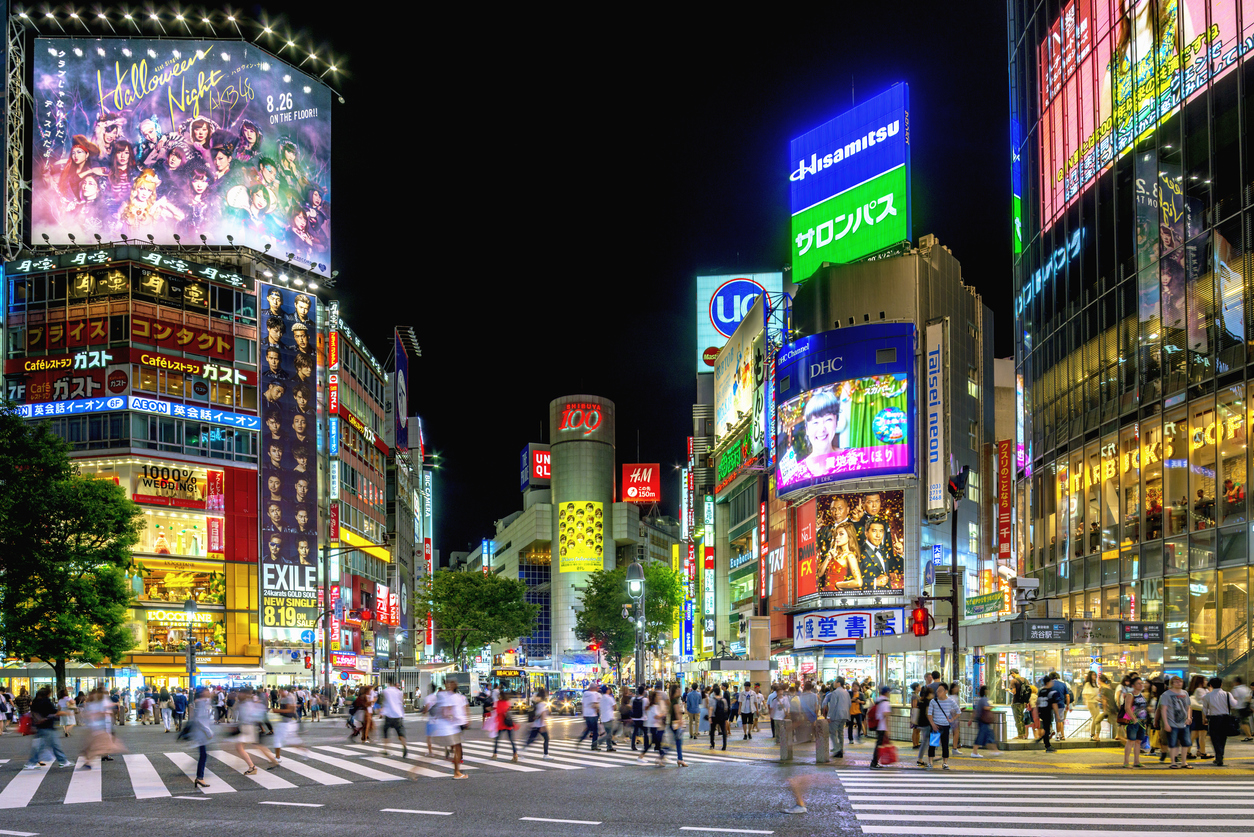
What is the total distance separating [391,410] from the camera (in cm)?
11012

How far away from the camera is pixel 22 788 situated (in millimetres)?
20703

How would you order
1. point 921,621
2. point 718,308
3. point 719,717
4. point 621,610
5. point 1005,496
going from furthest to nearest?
point 621,610
point 718,308
point 1005,496
point 719,717
point 921,621

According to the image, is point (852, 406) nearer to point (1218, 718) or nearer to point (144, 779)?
point (1218, 718)

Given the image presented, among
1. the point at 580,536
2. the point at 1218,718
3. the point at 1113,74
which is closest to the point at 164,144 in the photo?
the point at 1113,74

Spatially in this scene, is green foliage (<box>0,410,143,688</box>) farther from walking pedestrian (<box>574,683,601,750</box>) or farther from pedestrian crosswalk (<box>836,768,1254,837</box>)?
pedestrian crosswalk (<box>836,768,1254,837</box>)

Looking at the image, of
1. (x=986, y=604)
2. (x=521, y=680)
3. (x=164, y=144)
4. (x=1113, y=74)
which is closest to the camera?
(x=986, y=604)

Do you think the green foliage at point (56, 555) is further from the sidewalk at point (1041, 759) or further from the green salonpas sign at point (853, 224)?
the green salonpas sign at point (853, 224)

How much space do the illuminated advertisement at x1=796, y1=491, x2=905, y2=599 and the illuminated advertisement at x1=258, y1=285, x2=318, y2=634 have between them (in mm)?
32567

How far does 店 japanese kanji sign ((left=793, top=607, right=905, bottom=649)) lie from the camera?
6359 centimetres

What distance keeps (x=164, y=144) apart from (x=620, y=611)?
53.5m

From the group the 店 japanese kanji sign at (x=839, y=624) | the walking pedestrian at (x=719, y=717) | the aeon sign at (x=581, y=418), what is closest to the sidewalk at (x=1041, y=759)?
the walking pedestrian at (x=719, y=717)

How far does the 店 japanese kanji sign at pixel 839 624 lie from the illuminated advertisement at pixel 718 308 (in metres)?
42.0

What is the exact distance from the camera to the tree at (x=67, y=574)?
46.4 meters

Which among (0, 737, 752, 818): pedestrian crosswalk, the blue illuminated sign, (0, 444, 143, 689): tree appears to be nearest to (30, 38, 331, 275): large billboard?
the blue illuminated sign
